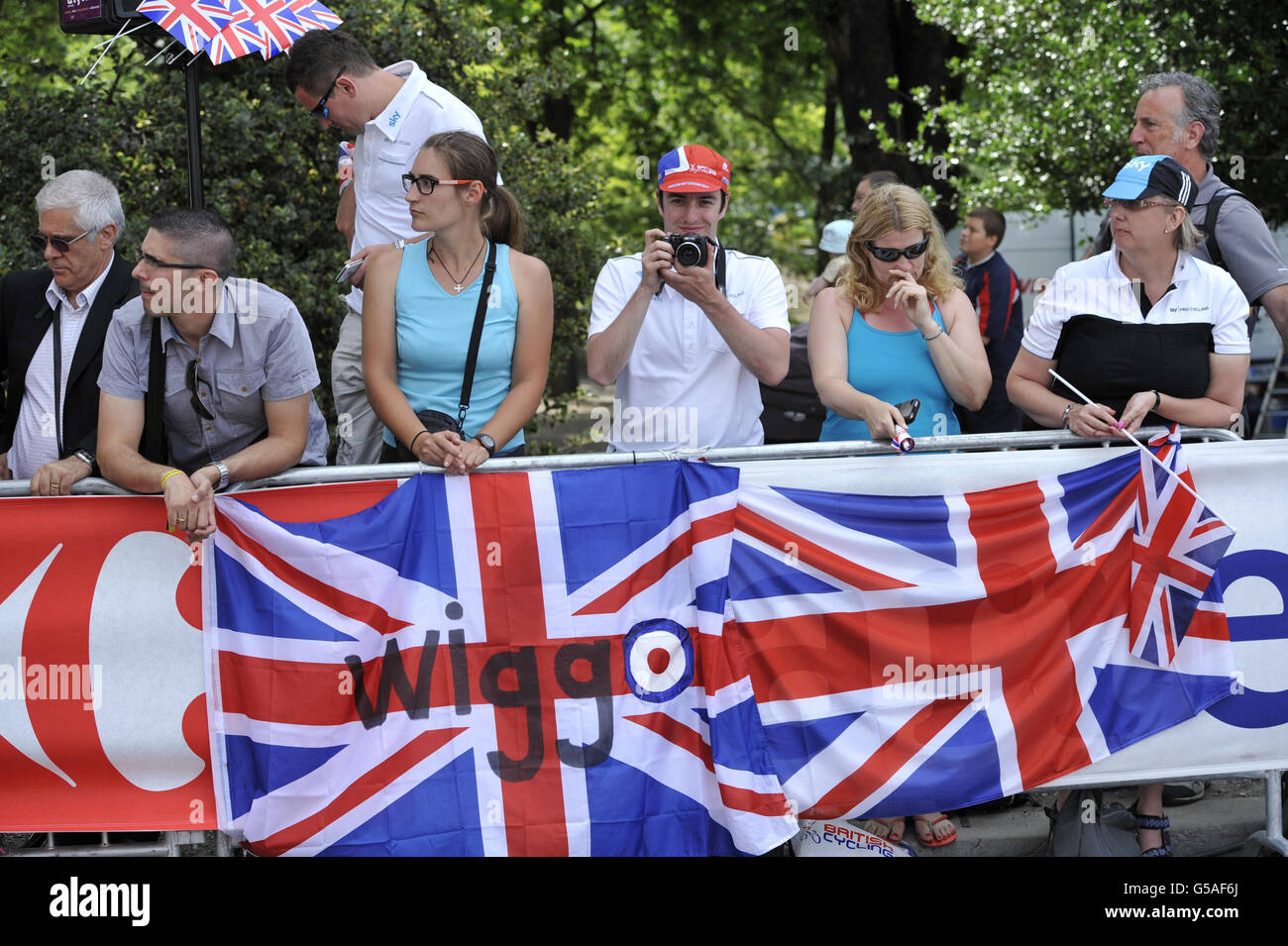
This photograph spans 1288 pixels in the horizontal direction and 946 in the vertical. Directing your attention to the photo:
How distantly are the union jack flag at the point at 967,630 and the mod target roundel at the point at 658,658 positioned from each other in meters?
0.21

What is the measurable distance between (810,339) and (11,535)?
2.84 meters

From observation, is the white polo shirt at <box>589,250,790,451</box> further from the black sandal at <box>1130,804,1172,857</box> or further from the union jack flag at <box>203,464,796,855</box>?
the black sandal at <box>1130,804,1172,857</box>

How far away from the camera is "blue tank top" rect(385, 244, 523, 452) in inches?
184

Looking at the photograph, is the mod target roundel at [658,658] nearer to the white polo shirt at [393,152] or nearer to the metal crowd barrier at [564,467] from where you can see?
the metal crowd barrier at [564,467]

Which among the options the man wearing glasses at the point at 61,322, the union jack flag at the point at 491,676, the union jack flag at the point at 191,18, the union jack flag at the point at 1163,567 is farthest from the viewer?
the union jack flag at the point at 191,18

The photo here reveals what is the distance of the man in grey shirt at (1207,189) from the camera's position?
5174 millimetres

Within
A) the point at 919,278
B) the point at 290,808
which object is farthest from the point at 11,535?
the point at 919,278

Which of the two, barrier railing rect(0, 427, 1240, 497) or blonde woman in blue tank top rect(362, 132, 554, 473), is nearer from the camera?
barrier railing rect(0, 427, 1240, 497)

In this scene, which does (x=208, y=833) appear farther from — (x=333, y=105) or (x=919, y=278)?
(x=919, y=278)

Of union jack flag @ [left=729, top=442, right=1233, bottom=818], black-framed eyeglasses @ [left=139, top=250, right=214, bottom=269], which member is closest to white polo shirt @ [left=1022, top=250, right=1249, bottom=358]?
union jack flag @ [left=729, top=442, right=1233, bottom=818]

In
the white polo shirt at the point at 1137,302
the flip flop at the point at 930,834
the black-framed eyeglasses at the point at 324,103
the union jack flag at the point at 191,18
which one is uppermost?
the union jack flag at the point at 191,18

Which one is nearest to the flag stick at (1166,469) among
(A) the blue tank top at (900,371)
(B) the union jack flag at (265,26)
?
(A) the blue tank top at (900,371)

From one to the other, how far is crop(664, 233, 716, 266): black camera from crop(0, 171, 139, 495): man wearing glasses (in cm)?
212

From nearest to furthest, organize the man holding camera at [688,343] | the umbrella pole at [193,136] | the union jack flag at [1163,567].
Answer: the union jack flag at [1163,567] → the man holding camera at [688,343] → the umbrella pole at [193,136]
